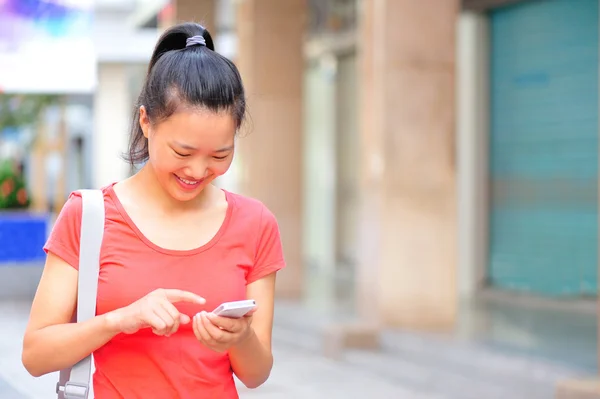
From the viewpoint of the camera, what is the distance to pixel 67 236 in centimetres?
248

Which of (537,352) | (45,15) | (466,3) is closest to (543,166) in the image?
(466,3)

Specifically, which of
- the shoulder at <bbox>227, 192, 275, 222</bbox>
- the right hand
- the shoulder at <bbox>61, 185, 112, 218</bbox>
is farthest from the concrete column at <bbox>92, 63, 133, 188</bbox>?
the right hand

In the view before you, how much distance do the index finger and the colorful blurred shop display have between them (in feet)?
44.6

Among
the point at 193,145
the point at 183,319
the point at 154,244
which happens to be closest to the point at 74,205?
the point at 154,244

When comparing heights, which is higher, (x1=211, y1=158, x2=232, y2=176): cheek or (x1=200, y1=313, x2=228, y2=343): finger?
(x1=211, y1=158, x2=232, y2=176): cheek

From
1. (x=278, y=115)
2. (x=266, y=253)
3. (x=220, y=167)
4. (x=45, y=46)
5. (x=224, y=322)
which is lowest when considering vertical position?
(x=224, y=322)

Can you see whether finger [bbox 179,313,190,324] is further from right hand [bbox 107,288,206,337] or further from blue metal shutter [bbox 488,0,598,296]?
blue metal shutter [bbox 488,0,598,296]

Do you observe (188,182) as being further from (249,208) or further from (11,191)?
(11,191)

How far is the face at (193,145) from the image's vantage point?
2.45 metres

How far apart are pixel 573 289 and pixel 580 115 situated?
2.38m

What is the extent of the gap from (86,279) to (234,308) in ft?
1.34

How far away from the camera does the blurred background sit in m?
9.98

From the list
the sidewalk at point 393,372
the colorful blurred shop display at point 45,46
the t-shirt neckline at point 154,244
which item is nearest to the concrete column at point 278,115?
the colorful blurred shop display at point 45,46

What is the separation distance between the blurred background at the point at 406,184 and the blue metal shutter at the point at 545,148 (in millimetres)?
29
